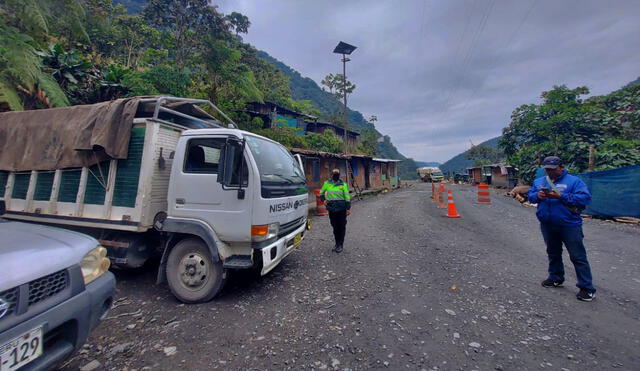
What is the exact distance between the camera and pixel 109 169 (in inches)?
140

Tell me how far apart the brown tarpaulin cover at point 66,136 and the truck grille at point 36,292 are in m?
2.08

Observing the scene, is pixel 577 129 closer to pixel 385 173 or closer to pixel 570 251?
pixel 385 173

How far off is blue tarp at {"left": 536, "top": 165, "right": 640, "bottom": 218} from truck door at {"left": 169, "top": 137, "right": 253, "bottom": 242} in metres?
8.57

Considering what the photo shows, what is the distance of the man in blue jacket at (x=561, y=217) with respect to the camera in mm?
3238

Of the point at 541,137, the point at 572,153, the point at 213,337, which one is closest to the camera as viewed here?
the point at 213,337

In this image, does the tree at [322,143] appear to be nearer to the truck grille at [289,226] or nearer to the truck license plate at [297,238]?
the truck grille at [289,226]

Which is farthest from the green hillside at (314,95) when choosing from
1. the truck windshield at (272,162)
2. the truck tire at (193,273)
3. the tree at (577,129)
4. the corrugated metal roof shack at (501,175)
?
the truck tire at (193,273)

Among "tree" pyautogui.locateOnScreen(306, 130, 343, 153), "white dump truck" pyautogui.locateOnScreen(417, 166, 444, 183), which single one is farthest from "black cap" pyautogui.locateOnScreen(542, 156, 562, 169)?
"white dump truck" pyautogui.locateOnScreen(417, 166, 444, 183)

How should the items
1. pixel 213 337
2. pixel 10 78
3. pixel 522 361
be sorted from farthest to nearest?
pixel 10 78, pixel 213 337, pixel 522 361

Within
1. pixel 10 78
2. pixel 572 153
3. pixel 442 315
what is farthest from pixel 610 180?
pixel 10 78

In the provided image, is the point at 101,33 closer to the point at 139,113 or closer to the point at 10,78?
the point at 10,78

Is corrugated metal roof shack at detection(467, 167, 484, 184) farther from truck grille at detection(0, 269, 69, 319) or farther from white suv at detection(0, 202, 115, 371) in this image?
truck grille at detection(0, 269, 69, 319)

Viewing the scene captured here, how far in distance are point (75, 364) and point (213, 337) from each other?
115 cm

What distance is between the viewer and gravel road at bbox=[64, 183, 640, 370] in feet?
7.52
